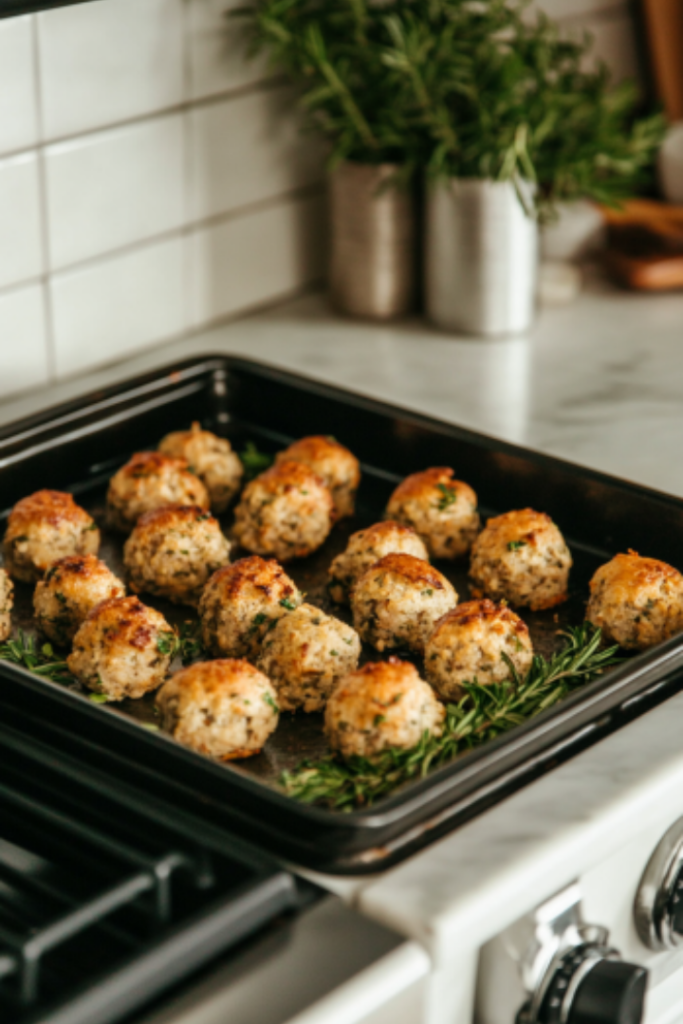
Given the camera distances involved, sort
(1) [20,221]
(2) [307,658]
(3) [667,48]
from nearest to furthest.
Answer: (2) [307,658] → (1) [20,221] → (3) [667,48]

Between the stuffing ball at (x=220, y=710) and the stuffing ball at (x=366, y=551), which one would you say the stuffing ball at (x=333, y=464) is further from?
the stuffing ball at (x=220, y=710)

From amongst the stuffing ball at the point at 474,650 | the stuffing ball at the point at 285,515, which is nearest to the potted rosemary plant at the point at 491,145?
the stuffing ball at the point at 285,515

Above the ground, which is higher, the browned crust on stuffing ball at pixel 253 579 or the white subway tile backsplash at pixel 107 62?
the white subway tile backsplash at pixel 107 62

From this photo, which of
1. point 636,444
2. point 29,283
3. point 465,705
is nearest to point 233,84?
point 29,283

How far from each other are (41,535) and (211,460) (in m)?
0.23

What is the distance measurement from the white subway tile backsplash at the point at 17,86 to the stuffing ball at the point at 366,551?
605 mm

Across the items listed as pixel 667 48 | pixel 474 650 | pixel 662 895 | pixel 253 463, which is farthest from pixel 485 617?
pixel 667 48

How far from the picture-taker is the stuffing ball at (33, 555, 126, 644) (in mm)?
1137

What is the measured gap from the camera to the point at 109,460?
147cm

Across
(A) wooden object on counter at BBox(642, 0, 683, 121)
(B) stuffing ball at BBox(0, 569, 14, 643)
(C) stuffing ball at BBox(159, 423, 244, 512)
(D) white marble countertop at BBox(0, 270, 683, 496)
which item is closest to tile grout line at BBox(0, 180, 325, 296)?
(D) white marble countertop at BBox(0, 270, 683, 496)

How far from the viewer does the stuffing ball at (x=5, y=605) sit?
1.14 metres

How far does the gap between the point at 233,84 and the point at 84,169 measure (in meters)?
0.26

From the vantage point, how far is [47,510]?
126 cm

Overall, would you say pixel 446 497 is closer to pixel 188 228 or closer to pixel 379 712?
pixel 379 712
